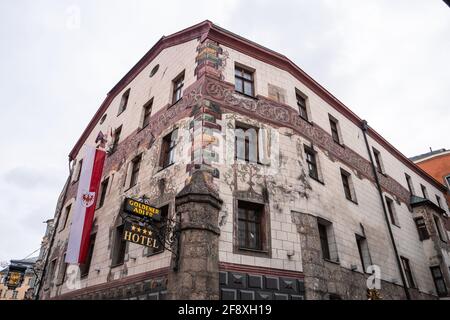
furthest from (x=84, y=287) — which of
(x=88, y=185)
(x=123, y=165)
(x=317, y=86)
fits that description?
(x=317, y=86)

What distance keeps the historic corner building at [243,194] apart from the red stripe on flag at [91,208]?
1.27 ft

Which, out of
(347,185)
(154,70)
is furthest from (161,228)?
(154,70)

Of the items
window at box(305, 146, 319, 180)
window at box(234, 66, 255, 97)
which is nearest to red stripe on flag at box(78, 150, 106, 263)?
window at box(234, 66, 255, 97)

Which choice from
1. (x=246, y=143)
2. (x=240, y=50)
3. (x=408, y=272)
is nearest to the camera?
(x=246, y=143)

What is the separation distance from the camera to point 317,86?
17656mm

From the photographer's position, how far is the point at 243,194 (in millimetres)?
10961

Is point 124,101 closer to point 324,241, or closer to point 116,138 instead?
point 116,138

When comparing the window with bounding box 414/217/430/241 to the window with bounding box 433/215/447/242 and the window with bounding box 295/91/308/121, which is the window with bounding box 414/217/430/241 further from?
the window with bounding box 295/91/308/121

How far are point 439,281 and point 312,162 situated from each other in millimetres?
11721

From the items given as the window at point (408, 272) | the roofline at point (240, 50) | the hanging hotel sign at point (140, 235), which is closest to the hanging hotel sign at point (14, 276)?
the roofline at point (240, 50)

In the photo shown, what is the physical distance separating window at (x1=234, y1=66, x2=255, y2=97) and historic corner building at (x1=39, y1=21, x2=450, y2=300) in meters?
0.07

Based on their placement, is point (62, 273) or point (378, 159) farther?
point (378, 159)

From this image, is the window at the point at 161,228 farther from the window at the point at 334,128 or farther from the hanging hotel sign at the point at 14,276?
the hanging hotel sign at the point at 14,276
